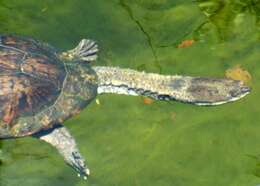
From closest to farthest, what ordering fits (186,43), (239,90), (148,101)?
(239,90)
(148,101)
(186,43)

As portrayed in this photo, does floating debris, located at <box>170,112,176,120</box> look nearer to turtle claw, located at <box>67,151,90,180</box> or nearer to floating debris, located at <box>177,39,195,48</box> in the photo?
floating debris, located at <box>177,39,195,48</box>

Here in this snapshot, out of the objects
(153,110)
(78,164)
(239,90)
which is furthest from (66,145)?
(239,90)

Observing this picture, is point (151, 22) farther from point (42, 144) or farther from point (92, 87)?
point (42, 144)

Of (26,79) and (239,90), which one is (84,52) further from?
(239,90)

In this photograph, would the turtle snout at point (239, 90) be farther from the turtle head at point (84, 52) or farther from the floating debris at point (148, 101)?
the turtle head at point (84, 52)

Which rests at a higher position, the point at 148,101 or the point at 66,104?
the point at 66,104

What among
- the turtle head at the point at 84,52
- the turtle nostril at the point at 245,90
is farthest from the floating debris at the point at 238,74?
the turtle head at the point at 84,52

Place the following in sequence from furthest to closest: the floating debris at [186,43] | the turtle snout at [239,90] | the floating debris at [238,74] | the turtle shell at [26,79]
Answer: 1. the floating debris at [186,43]
2. the floating debris at [238,74]
3. the turtle snout at [239,90]
4. the turtle shell at [26,79]

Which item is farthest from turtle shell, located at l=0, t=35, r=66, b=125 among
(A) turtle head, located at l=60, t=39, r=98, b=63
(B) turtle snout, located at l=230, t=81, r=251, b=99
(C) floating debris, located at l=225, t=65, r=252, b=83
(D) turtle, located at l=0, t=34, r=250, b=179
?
(C) floating debris, located at l=225, t=65, r=252, b=83
